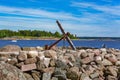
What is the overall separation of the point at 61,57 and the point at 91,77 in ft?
5.91

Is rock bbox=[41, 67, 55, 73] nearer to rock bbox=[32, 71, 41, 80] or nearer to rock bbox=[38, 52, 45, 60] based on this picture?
rock bbox=[32, 71, 41, 80]

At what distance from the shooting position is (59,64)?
67.3 ft

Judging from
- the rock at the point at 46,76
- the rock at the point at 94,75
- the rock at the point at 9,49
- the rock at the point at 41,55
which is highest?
the rock at the point at 9,49

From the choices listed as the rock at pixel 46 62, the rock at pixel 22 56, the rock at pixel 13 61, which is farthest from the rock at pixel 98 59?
the rock at pixel 13 61

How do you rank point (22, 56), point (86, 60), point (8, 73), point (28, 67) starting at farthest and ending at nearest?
1. point (86, 60)
2. point (22, 56)
3. point (28, 67)
4. point (8, 73)

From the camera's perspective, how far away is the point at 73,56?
2202 centimetres

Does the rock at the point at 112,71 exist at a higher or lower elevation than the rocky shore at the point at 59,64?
lower

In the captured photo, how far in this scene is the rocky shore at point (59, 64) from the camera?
64.9ft

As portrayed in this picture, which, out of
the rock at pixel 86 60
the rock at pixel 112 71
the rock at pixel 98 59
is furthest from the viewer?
the rock at pixel 98 59

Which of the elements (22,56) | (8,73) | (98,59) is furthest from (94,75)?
(8,73)

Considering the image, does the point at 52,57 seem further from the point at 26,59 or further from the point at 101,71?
the point at 101,71

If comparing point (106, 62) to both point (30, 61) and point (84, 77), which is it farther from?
point (30, 61)

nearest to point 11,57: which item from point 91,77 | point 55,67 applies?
point 55,67

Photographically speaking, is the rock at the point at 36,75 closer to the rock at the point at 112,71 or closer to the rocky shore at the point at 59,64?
A: the rocky shore at the point at 59,64
